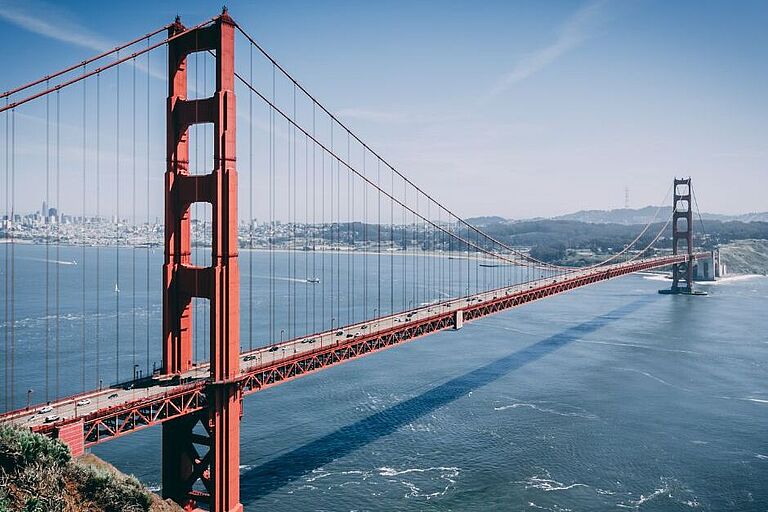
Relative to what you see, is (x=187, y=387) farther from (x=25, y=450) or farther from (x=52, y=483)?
(x=52, y=483)

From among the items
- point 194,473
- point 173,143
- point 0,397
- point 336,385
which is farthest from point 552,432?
point 0,397

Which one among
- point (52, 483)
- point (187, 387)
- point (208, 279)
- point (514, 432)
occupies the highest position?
point (208, 279)

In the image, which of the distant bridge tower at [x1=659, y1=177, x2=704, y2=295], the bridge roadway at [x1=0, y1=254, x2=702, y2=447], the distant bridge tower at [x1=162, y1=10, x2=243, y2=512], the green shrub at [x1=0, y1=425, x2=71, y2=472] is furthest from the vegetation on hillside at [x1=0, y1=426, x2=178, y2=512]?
the distant bridge tower at [x1=659, y1=177, x2=704, y2=295]

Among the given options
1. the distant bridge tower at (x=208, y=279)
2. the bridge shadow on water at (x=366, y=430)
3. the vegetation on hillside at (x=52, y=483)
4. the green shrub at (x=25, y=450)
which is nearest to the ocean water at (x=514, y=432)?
the bridge shadow on water at (x=366, y=430)

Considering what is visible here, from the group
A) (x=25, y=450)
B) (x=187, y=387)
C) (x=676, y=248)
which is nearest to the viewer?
(x=25, y=450)

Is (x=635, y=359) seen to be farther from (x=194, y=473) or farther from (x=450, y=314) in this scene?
(x=194, y=473)

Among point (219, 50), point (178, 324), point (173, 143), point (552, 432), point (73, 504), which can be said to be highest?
point (219, 50)

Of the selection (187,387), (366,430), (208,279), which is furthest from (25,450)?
(366,430)
